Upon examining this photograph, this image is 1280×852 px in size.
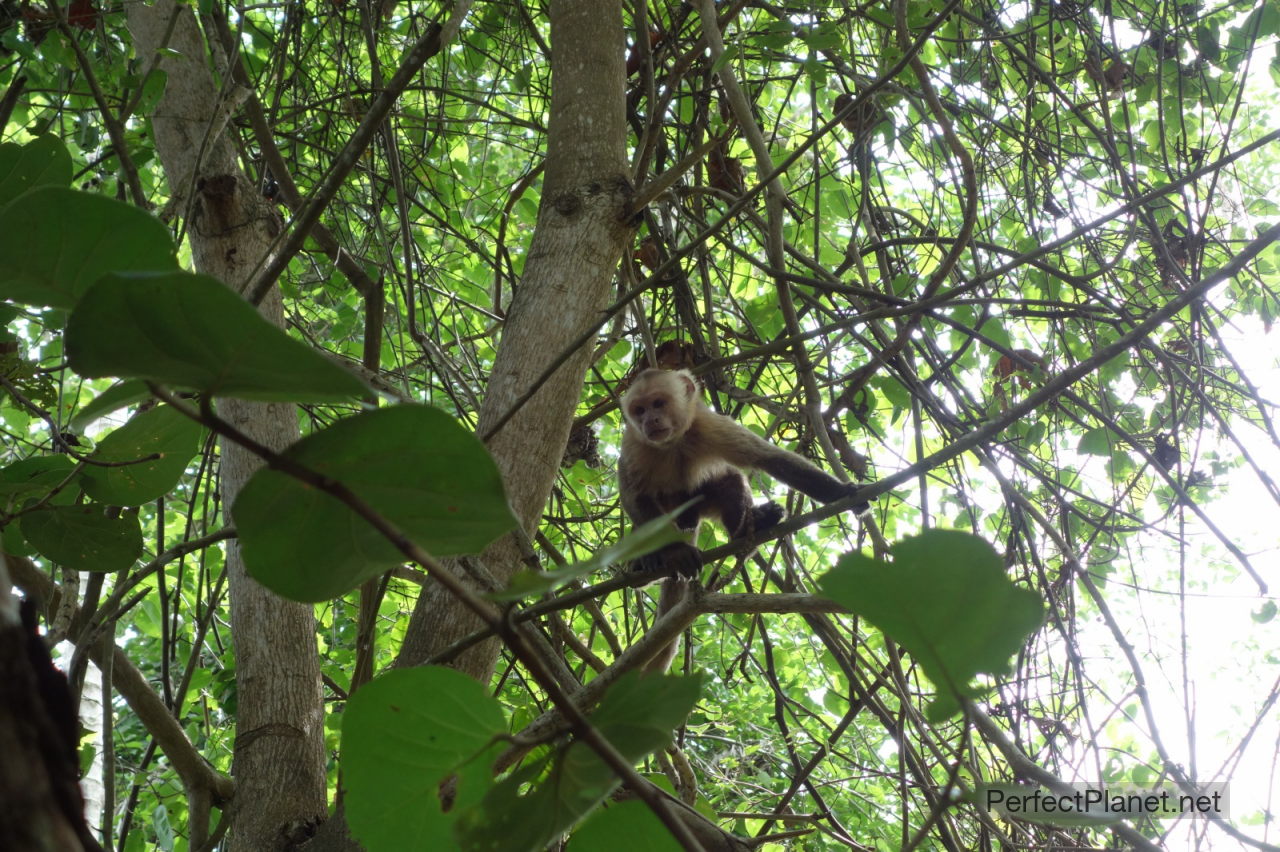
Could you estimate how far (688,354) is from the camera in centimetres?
561

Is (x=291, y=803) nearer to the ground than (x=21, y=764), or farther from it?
farther from it

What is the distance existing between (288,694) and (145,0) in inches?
126

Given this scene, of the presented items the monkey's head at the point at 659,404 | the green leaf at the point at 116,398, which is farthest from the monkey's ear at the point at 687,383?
the green leaf at the point at 116,398

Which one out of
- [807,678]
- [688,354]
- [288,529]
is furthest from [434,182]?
[288,529]

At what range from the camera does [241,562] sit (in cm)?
280

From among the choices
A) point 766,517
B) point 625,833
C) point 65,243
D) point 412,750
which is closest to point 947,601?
point 625,833

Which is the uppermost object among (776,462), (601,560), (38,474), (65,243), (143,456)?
(776,462)

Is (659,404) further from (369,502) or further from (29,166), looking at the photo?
(369,502)

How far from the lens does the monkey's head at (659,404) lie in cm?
492

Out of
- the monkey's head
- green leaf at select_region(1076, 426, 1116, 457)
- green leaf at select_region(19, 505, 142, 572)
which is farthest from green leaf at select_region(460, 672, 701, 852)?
green leaf at select_region(1076, 426, 1116, 457)

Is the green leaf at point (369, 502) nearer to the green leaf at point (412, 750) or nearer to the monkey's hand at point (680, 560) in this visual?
the green leaf at point (412, 750)

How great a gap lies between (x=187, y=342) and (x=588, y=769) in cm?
54

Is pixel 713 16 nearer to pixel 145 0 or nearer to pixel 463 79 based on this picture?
pixel 145 0

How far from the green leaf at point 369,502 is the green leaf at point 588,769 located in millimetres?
208
